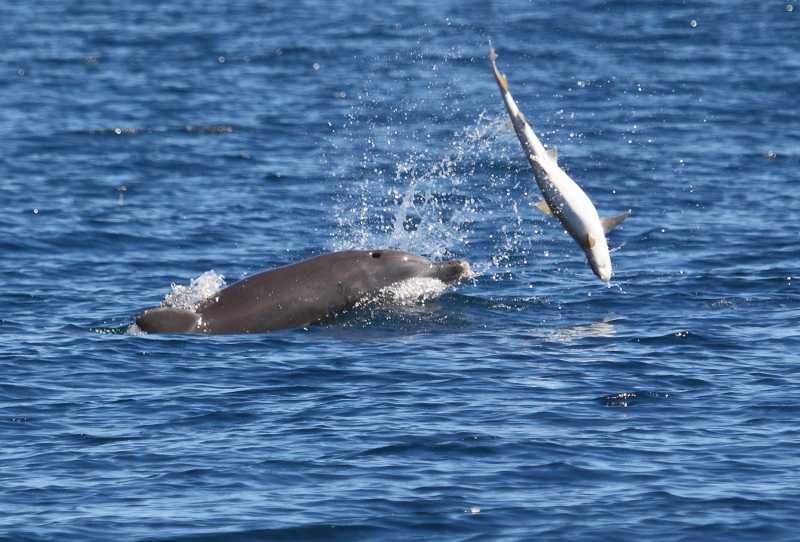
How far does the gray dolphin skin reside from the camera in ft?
63.4

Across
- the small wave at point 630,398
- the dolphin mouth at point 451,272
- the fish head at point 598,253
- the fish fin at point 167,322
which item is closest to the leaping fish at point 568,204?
the fish head at point 598,253

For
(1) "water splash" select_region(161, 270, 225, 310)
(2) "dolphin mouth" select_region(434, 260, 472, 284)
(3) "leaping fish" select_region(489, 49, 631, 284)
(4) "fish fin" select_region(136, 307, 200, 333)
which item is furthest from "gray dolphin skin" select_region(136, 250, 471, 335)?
(3) "leaping fish" select_region(489, 49, 631, 284)

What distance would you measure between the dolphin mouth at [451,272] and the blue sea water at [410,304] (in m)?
0.37

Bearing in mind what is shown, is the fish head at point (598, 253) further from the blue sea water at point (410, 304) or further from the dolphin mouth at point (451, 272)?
the dolphin mouth at point (451, 272)

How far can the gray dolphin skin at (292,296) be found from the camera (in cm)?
1931

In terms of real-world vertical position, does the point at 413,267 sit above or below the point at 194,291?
above

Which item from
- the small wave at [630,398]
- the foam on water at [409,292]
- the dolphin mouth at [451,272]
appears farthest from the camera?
the dolphin mouth at [451,272]

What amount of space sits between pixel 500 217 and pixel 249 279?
8.74 m

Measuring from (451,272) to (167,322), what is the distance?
143 inches

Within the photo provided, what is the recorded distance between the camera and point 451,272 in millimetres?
20672

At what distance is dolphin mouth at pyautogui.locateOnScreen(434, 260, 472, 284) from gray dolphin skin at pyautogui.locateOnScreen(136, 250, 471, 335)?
28 cm

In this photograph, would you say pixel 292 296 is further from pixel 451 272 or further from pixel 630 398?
pixel 630 398

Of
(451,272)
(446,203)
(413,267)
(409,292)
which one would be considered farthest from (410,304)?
(446,203)

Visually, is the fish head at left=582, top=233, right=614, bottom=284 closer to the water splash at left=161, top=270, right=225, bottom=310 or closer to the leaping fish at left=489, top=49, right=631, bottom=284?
the leaping fish at left=489, top=49, right=631, bottom=284
